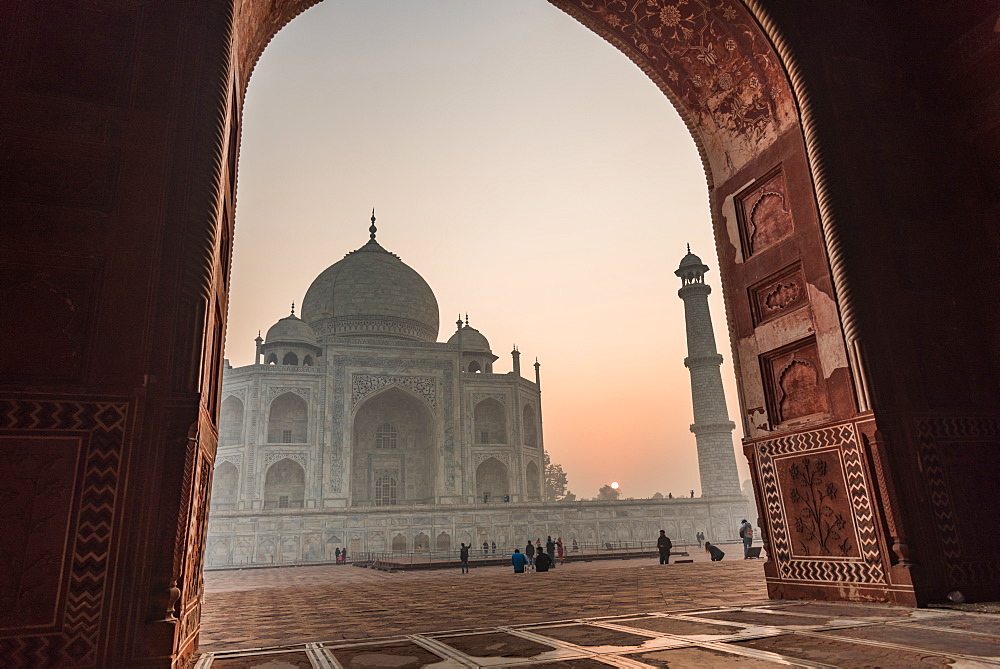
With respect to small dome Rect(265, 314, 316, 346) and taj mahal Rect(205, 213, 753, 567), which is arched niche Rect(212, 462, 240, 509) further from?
small dome Rect(265, 314, 316, 346)

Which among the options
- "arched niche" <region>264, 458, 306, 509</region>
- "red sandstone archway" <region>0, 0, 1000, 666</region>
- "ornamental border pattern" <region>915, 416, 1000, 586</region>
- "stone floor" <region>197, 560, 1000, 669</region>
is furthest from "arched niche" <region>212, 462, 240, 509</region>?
"ornamental border pattern" <region>915, 416, 1000, 586</region>

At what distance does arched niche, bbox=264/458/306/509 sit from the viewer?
2466 cm

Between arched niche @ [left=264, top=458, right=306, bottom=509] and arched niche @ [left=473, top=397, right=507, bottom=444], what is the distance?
7469 mm

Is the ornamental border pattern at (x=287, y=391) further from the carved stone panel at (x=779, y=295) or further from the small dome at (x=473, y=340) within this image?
the carved stone panel at (x=779, y=295)

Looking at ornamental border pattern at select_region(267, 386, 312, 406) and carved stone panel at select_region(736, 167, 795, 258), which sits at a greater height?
ornamental border pattern at select_region(267, 386, 312, 406)

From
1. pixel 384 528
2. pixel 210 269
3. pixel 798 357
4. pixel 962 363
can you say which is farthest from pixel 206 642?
pixel 384 528

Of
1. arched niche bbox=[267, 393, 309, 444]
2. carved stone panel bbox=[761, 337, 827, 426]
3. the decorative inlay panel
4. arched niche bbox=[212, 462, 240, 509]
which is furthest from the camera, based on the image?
arched niche bbox=[267, 393, 309, 444]

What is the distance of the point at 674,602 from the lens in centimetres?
454

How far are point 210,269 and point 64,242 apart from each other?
0.62 meters

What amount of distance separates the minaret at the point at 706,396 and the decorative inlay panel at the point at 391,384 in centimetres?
1074

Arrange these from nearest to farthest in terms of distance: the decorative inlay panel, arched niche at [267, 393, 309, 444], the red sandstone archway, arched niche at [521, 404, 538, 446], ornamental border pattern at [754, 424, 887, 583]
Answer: the red sandstone archway
ornamental border pattern at [754, 424, 887, 583]
the decorative inlay panel
arched niche at [267, 393, 309, 444]
arched niche at [521, 404, 538, 446]

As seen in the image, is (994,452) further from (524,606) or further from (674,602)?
(524,606)

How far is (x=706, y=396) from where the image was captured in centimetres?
2564

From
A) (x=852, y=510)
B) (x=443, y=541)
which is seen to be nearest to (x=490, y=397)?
(x=443, y=541)
